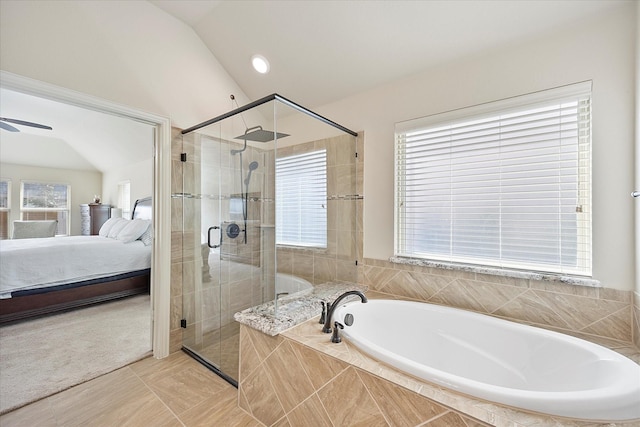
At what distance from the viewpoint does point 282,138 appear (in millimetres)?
2137

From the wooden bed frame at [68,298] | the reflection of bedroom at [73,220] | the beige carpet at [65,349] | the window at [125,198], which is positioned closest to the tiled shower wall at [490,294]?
the beige carpet at [65,349]

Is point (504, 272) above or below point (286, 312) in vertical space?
above

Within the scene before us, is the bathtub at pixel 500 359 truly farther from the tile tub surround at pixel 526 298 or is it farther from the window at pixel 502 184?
the window at pixel 502 184

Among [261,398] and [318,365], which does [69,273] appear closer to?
[261,398]

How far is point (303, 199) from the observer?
95.0 inches

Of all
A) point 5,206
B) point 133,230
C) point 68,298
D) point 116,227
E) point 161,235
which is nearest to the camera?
point 161,235

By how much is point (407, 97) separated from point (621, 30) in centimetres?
117

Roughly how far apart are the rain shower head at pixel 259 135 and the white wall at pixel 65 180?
6332 millimetres

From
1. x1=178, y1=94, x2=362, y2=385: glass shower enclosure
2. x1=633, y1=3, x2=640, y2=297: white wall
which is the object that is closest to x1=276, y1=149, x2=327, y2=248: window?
x1=178, y1=94, x2=362, y2=385: glass shower enclosure

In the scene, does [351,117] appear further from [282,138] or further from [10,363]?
[10,363]

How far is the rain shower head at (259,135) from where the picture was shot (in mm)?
1993

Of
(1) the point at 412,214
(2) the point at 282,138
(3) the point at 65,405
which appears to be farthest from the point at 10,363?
(1) the point at 412,214

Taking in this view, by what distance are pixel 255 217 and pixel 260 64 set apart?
4.69 ft

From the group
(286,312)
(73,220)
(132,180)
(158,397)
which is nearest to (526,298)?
(286,312)
